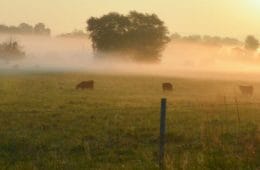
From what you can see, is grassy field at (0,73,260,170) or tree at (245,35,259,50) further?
tree at (245,35,259,50)

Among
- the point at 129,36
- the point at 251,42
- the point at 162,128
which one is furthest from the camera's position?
the point at 251,42

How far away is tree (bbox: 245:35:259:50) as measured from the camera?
188 metres

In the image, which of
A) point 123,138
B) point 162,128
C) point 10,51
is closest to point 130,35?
point 10,51

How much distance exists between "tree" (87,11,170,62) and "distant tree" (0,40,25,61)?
4568cm

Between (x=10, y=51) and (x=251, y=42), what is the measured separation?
89292 millimetres

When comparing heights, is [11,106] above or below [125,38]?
below

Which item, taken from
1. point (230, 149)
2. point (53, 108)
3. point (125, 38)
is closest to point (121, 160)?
point (230, 149)

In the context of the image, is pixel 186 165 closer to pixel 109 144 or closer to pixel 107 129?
pixel 109 144

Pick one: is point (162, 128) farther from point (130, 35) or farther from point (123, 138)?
point (130, 35)

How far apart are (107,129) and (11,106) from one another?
839 centimetres

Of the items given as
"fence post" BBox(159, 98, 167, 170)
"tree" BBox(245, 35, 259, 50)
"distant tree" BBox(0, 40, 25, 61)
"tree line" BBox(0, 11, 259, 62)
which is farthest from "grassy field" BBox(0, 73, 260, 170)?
"tree" BBox(245, 35, 259, 50)

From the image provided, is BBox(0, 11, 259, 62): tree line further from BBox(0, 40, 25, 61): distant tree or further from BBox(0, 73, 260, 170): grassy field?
BBox(0, 73, 260, 170): grassy field

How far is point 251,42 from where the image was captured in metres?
191

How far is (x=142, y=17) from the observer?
115500mm
